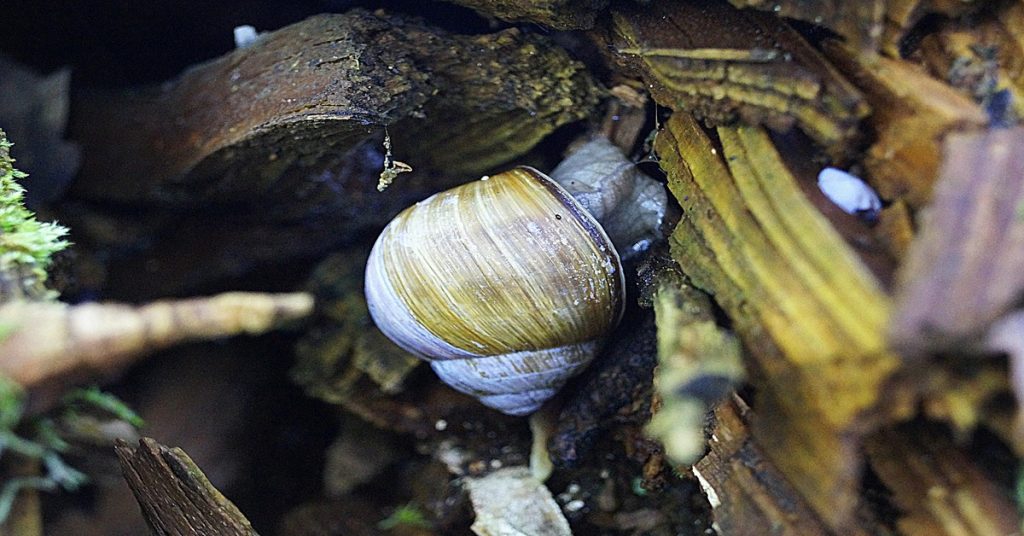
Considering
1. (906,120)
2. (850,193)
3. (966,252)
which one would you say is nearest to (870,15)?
(906,120)

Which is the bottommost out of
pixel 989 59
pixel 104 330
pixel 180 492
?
pixel 180 492

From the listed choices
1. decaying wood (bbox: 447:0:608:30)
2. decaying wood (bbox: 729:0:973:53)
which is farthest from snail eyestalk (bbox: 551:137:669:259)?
decaying wood (bbox: 729:0:973:53)

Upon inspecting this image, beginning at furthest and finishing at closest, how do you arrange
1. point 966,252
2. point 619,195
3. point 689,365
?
point 619,195
point 689,365
point 966,252

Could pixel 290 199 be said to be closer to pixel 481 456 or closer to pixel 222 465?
pixel 222 465

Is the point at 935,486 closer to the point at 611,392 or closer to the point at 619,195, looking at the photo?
the point at 611,392

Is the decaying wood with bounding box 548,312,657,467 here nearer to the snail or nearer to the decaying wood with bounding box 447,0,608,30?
the snail

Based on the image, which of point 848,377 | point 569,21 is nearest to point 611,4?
point 569,21
